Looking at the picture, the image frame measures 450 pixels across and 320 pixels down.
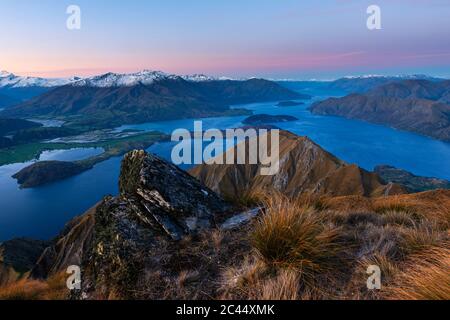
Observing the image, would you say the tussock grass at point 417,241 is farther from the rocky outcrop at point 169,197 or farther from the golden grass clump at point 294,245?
the rocky outcrop at point 169,197

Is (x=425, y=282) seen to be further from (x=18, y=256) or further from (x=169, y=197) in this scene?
(x=18, y=256)

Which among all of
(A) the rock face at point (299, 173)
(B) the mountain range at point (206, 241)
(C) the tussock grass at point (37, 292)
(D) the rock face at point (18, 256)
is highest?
(B) the mountain range at point (206, 241)

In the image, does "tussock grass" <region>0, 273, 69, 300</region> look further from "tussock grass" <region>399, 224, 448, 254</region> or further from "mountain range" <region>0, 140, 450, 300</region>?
"tussock grass" <region>399, 224, 448, 254</region>

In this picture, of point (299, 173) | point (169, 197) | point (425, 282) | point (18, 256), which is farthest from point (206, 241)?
point (299, 173)

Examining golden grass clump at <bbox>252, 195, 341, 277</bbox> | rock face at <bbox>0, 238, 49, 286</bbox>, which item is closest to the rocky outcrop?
golden grass clump at <bbox>252, 195, 341, 277</bbox>

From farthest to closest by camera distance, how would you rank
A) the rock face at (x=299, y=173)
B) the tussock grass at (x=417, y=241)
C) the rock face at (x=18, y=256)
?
the rock face at (x=299, y=173)
the rock face at (x=18, y=256)
the tussock grass at (x=417, y=241)

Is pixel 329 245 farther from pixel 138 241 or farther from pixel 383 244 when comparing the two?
pixel 138 241

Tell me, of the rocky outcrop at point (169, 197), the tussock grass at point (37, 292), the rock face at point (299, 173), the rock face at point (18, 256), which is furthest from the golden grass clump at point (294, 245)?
the rock face at point (299, 173)
